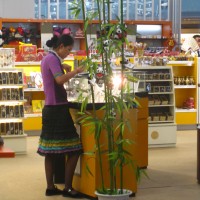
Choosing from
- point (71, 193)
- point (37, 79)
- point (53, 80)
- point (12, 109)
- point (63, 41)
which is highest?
point (63, 41)

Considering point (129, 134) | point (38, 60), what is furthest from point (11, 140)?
point (129, 134)

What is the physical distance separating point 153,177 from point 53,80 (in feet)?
6.05

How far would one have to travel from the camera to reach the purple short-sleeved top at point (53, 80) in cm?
621

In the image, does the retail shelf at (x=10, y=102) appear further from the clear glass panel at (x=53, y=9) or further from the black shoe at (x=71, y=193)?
the clear glass panel at (x=53, y=9)

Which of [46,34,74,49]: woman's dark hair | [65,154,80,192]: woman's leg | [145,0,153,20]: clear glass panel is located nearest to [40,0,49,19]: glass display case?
[145,0,153,20]: clear glass panel

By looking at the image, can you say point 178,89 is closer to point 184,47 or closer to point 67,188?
point 184,47

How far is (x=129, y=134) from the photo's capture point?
6.23 m

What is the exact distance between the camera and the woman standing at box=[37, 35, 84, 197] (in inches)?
242

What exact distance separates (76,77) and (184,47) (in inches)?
309

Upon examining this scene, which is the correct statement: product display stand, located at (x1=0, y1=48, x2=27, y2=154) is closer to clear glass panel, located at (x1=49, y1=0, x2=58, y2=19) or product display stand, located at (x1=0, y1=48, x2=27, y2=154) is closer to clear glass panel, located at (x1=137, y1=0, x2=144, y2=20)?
clear glass panel, located at (x1=49, y1=0, x2=58, y2=19)

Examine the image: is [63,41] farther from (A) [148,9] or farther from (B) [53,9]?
(A) [148,9]

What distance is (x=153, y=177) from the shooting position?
725cm

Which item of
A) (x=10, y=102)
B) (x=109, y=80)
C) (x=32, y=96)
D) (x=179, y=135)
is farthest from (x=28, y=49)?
(x=109, y=80)

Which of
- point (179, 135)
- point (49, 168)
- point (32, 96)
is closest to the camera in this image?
point (49, 168)
